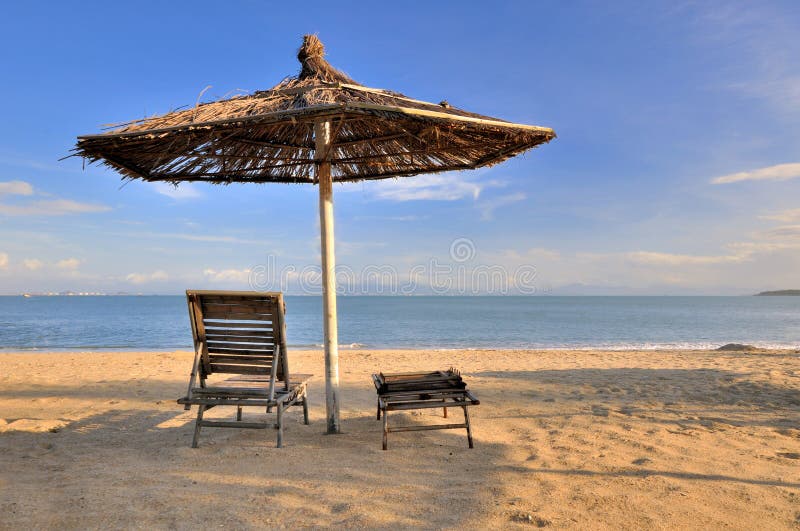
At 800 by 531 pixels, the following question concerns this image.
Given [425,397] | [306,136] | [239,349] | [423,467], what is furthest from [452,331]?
[423,467]

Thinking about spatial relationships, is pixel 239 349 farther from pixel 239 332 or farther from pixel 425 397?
pixel 425 397

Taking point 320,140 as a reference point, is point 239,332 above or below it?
below

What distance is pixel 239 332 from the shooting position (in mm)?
4305

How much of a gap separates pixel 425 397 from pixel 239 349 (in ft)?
5.55

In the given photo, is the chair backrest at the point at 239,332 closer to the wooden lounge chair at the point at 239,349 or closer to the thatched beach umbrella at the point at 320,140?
the wooden lounge chair at the point at 239,349

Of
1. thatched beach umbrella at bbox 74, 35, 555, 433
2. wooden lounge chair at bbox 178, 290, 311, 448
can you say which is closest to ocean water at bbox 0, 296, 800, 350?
thatched beach umbrella at bbox 74, 35, 555, 433

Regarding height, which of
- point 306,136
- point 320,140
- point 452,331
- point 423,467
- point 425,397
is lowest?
point 452,331

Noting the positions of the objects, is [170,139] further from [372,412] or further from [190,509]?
[372,412]

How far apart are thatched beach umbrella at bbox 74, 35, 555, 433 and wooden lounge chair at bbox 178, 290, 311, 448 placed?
547 mm

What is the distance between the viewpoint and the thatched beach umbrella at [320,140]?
375cm

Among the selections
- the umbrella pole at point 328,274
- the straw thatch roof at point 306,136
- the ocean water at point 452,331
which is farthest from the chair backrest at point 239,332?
the ocean water at point 452,331

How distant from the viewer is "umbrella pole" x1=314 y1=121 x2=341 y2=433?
15.1 feet

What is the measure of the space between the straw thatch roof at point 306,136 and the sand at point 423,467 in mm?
Result: 2538

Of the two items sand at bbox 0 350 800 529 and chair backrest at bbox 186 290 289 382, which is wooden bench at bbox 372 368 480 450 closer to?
sand at bbox 0 350 800 529
